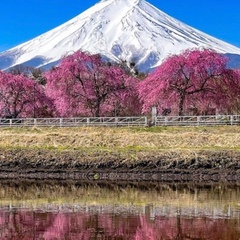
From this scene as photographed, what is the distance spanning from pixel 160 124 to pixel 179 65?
23.1ft

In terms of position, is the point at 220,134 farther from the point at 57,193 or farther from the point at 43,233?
the point at 43,233

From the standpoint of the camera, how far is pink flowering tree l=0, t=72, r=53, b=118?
4616cm

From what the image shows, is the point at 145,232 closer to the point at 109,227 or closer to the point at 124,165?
the point at 109,227

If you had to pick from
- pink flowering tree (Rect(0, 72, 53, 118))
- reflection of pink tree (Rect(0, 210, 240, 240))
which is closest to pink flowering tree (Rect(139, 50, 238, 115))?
pink flowering tree (Rect(0, 72, 53, 118))

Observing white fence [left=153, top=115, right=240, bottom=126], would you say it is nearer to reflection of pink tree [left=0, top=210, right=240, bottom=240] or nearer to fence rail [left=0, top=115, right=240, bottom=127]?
fence rail [left=0, top=115, right=240, bottom=127]

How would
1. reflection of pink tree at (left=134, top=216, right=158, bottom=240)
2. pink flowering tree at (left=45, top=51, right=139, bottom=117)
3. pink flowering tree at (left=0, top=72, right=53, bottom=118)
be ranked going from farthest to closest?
pink flowering tree at (left=0, top=72, right=53, bottom=118)
pink flowering tree at (left=45, top=51, right=139, bottom=117)
reflection of pink tree at (left=134, top=216, right=158, bottom=240)

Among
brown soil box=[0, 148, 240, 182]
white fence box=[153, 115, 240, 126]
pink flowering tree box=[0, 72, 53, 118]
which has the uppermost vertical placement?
pink flowering tree box=[0, 72, 53, 118]

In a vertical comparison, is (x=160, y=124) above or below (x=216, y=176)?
above

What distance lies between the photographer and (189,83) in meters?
41.8

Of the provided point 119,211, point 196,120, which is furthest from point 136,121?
point 119,211

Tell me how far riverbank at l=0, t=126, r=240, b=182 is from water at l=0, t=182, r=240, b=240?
2597 millimetres

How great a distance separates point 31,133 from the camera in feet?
114

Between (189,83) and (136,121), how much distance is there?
22.8 ft

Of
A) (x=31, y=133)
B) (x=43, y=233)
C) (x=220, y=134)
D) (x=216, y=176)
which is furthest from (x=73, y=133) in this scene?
(x=43, y=233)
